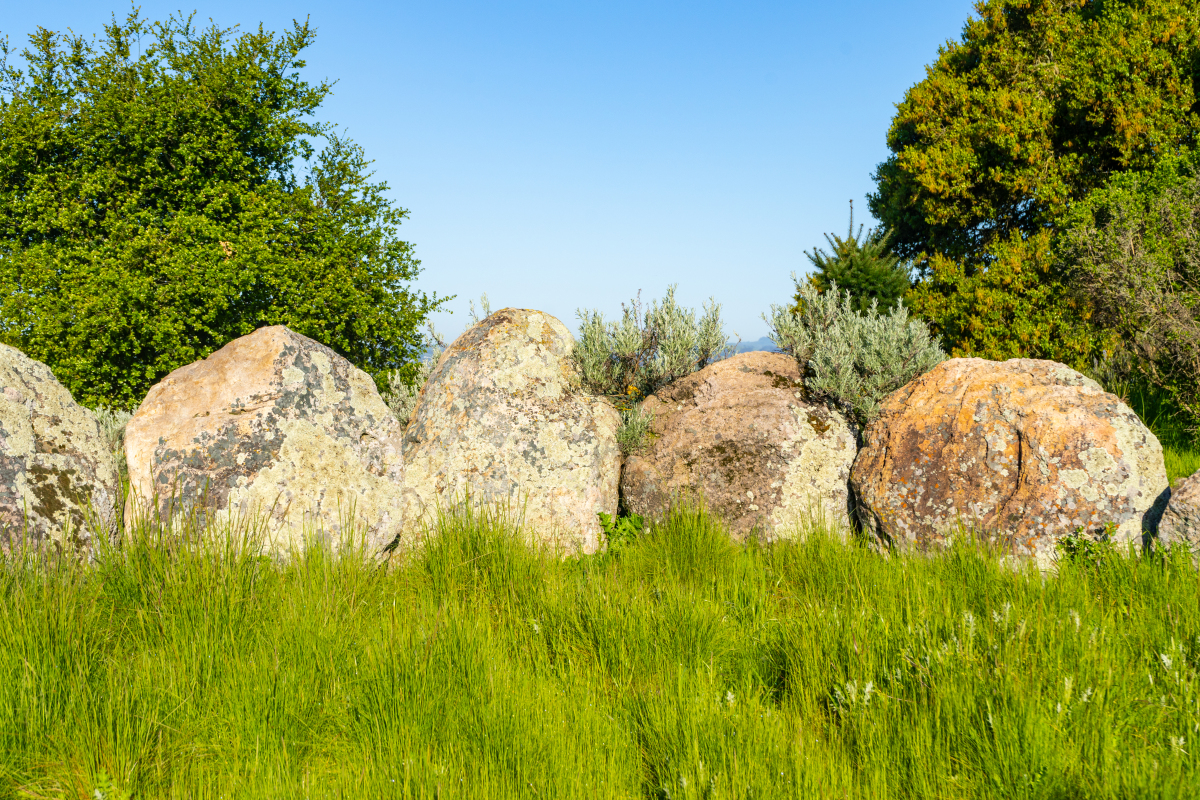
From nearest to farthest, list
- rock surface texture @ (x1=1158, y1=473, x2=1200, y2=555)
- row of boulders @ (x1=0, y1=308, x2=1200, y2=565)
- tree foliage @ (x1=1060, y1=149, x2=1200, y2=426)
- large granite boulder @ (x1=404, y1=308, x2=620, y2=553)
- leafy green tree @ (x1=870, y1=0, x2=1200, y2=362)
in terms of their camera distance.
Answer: rock surface texture @ (x1=1158, y1=473, x2=1200, y2=555)
row of boulders @ (x1=0, y1=308, x2=1200, y2=565)
large granite boulder @ (x1=404, y1=308, x2=620, y2=553)
tree foliage @ (x1=1060, y1=149, x2=1200, y2=426)
leafy green tree @ (x1=870, y1=0, x2=1200, y2=362)

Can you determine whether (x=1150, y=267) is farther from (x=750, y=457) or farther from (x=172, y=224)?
(x=172, y=224)

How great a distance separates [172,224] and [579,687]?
33.1 feet

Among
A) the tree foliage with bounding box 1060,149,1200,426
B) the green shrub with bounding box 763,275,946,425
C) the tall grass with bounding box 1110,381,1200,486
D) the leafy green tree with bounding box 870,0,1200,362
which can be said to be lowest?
the tall grass with bounding box 1110,381,1200,486

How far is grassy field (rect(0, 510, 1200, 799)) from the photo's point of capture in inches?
116

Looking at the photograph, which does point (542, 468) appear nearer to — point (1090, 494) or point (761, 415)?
point (761, 415)

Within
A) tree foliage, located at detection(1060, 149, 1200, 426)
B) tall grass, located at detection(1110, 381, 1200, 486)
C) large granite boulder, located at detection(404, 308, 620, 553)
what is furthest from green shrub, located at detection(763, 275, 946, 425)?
tree foliage, located at detection(1060, 149, 1200, 426)

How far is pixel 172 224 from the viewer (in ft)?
34.9

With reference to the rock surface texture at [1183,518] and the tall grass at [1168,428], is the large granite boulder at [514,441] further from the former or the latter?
the tall grass at [1168,428]

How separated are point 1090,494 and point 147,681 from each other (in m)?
6.08

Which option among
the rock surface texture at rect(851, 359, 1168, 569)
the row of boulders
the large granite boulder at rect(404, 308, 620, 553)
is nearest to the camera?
the row of boulders

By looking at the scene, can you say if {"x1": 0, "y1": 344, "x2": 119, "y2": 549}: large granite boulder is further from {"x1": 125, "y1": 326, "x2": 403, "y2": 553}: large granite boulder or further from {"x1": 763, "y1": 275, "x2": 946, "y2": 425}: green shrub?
{"x1": 763, "y1": 275, "x2": 946, "y2": 425}: green shrub

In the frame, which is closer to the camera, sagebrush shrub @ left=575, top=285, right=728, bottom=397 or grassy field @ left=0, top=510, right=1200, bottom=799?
grassy field @ left=0, top=510, right=1200, bottom=799

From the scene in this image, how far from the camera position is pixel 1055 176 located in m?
10.9

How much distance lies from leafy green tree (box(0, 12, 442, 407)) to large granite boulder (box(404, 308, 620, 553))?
535 centimetres
